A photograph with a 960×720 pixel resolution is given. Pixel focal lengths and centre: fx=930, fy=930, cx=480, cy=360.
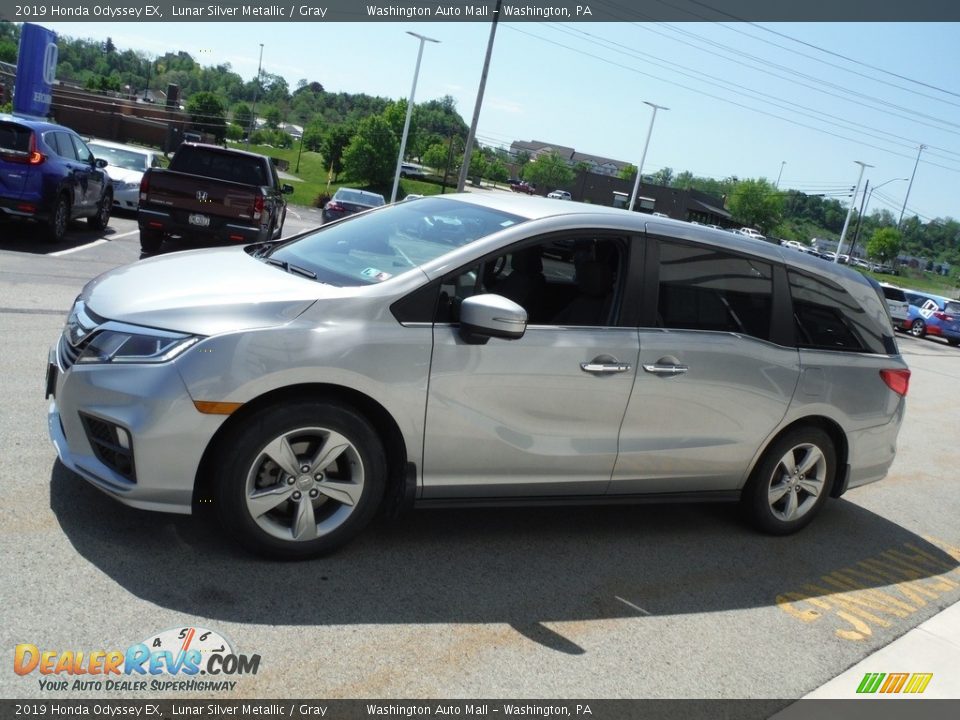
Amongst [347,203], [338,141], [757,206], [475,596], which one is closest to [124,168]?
[347,203]

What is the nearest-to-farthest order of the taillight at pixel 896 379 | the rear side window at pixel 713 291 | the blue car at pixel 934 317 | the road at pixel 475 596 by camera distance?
1. the road at pixel 475 596
2. the rear side window at pixel 713 291
3. the taillight at pixel 896 379
4. the blue car at pixel 934 317

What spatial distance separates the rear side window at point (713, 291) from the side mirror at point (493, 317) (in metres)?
1.09

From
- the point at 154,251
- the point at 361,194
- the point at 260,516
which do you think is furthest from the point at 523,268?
the point at 361,194

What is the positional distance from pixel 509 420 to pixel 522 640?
106 centimetres

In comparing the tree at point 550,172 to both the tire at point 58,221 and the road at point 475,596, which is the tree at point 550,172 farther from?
the road at point 475,596

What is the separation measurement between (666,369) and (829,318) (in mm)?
1519

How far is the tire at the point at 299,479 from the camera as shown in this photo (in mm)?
4000

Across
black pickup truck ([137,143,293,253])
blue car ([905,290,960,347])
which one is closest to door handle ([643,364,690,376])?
black pickup truck ([137,143,293,253])

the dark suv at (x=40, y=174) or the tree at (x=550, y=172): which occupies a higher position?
the tree at (x=550, y=172)

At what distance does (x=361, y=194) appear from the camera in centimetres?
2808

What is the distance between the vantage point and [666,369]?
4.94 meters

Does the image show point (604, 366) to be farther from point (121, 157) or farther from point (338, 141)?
point (338, 141)

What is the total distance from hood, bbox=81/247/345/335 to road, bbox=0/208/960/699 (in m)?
1.02

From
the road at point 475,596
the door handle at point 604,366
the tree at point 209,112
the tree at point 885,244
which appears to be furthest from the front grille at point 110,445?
the tree at point 885,244
